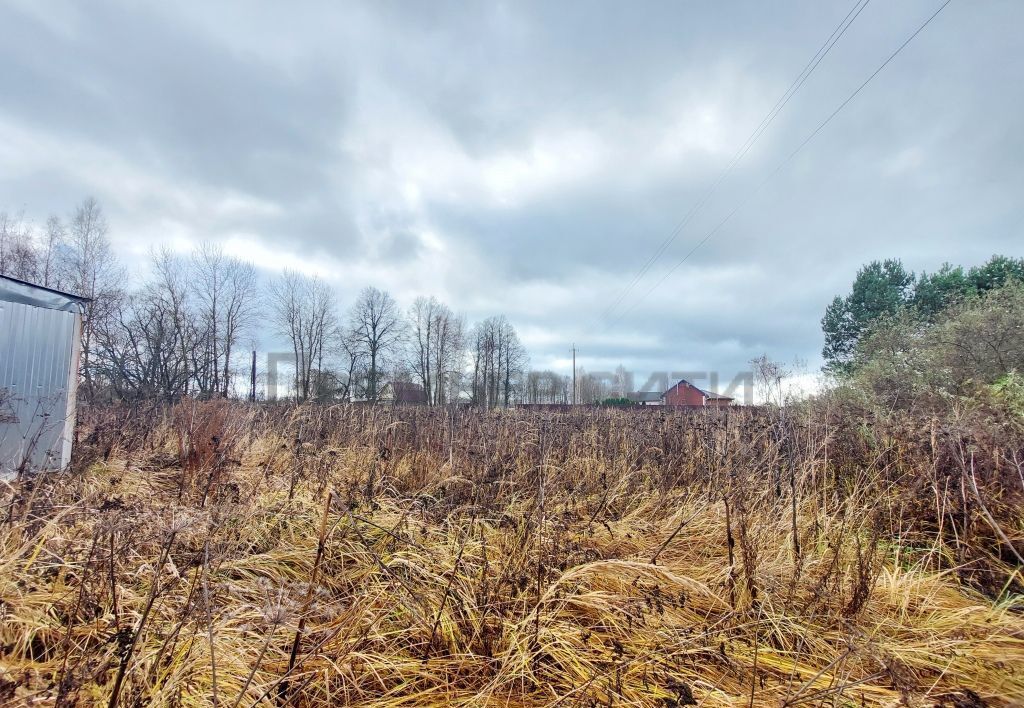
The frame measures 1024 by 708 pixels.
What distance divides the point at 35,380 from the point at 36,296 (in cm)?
105

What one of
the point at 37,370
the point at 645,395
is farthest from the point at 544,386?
the point at 37,370

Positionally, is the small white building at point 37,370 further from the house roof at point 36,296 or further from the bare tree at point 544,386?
the bare tree at point 544,386

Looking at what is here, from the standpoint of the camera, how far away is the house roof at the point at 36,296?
5.15m

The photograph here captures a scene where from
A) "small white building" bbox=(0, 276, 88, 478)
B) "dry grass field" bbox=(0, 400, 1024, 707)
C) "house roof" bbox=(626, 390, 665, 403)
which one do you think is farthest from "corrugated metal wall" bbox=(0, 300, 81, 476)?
"house roof" bbox=(626, 390, 665, 403)

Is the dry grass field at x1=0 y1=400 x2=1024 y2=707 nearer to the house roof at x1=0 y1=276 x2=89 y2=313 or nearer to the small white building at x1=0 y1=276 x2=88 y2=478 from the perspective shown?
the small white building at x1=0 y1=276 x2=88 y2=478

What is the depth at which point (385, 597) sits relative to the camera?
7.99ft

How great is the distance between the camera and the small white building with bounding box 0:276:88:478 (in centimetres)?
519

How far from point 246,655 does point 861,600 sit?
3010 mm

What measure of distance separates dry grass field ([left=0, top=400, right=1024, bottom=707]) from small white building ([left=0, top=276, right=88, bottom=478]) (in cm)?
186

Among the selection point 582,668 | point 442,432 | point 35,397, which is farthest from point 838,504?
point 35,397

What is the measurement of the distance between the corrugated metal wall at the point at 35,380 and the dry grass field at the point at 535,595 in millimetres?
1824

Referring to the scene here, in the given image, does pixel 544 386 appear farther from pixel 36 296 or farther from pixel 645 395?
pixel 36 296

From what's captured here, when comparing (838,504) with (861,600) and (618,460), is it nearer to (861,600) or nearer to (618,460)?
(861,600)

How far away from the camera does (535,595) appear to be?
2.38 meters
